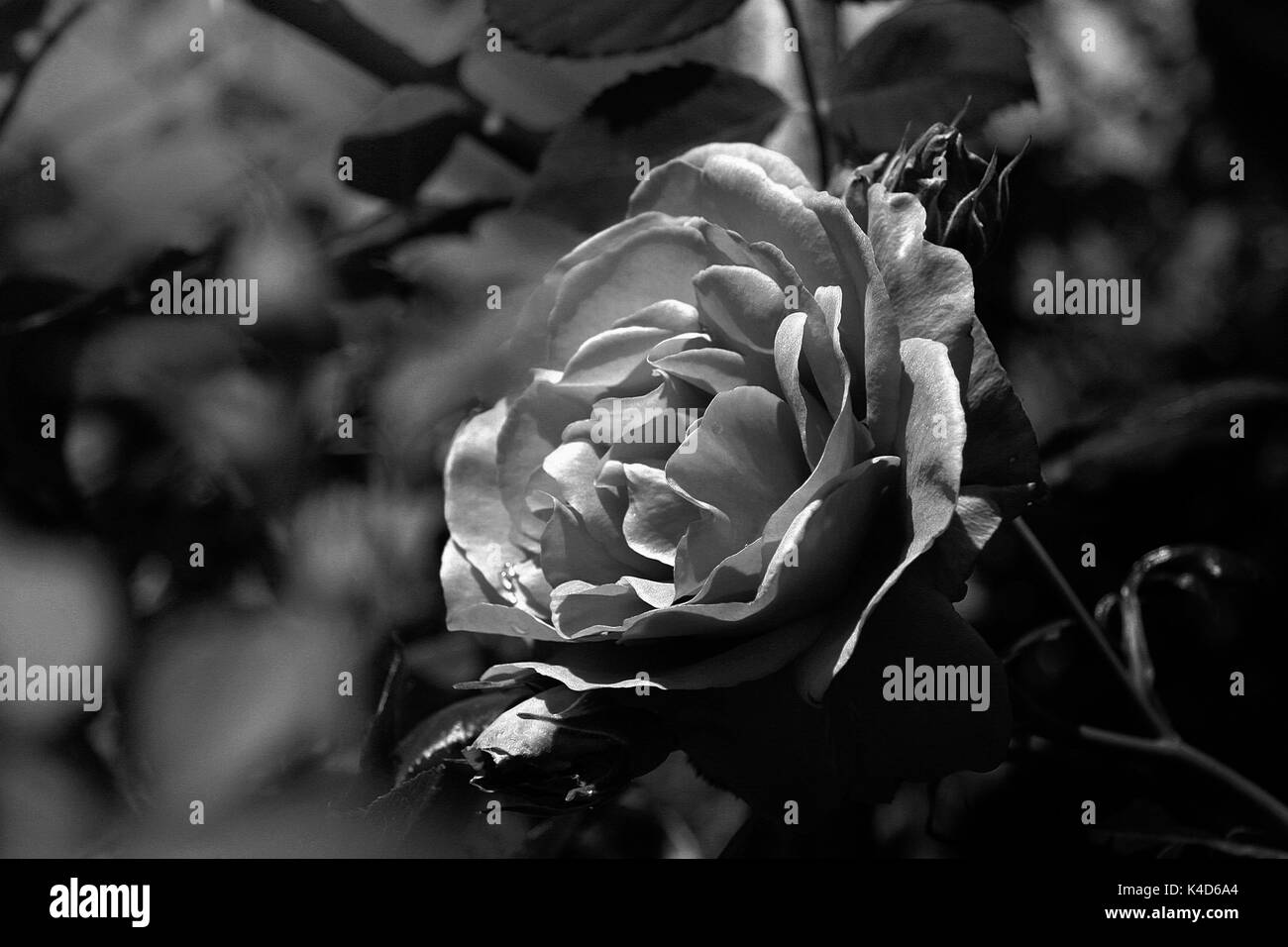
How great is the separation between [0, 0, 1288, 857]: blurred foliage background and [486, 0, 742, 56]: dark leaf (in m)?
0.01

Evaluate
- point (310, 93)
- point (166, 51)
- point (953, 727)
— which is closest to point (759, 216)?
point (953, 727)

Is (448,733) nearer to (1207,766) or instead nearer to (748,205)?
(748,205)

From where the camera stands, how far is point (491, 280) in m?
0.61

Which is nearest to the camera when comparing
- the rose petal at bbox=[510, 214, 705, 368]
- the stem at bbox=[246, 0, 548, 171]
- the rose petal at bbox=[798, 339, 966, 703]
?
the rose petal at bbox=[798, 339, 966, 703]

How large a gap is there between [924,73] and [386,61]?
12.5 inches

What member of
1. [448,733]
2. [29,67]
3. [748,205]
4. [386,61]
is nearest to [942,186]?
[748,205]

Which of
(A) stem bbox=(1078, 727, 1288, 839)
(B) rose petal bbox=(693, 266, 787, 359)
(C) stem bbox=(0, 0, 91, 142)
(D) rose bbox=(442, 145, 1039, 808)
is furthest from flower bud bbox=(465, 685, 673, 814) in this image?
(C) stem bbox=(0, 0, 91, 142)

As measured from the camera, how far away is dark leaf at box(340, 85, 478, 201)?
2.02 ft

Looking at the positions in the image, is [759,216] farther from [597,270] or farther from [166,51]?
[166,51]

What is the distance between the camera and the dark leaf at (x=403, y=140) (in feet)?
2.02

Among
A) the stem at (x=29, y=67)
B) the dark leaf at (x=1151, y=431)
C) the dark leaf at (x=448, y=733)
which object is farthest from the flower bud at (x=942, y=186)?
the stem at (x=29, y=67)

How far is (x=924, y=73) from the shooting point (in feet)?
1.75

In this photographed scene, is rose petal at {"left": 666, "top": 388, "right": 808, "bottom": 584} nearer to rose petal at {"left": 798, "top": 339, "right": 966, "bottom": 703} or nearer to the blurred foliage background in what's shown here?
rose petal at {"left": 798, "top": 339, "right": 966, "bottom": 703}

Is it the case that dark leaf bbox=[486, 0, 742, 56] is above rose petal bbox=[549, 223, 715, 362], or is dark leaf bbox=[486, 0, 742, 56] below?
above
